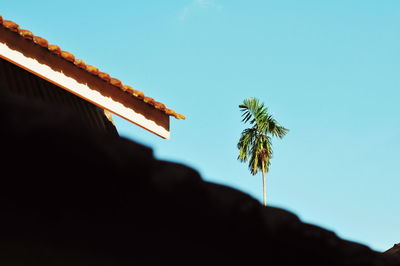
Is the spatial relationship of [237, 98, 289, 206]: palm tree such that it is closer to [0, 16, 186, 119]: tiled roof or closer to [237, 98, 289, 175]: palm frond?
[237, 98, 289, 175]: palm frond

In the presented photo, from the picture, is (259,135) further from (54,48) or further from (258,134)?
(54,48)

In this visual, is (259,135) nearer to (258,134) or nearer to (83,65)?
(258,134)

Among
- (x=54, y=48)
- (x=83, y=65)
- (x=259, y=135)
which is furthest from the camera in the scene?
(x=259, y=135)

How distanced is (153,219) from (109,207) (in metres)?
0.24

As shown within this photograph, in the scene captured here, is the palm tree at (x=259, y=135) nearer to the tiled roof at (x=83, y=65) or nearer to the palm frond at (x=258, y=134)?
the palm frond at (x=258, y=134)

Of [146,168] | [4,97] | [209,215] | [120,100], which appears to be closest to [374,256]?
[209,215]

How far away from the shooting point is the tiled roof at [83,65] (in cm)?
596

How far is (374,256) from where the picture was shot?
2768 mm

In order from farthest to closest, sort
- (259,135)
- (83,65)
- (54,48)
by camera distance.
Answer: (259,135), (83,65), (54,48)

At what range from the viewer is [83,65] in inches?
257

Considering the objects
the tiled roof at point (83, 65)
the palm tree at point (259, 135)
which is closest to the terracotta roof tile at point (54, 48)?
the tiled roof at point (83, 65)

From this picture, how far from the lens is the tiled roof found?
5963 millimetres

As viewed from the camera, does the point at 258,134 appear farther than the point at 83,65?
Yes

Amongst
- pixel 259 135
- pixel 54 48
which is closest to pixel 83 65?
pixel 54 48
